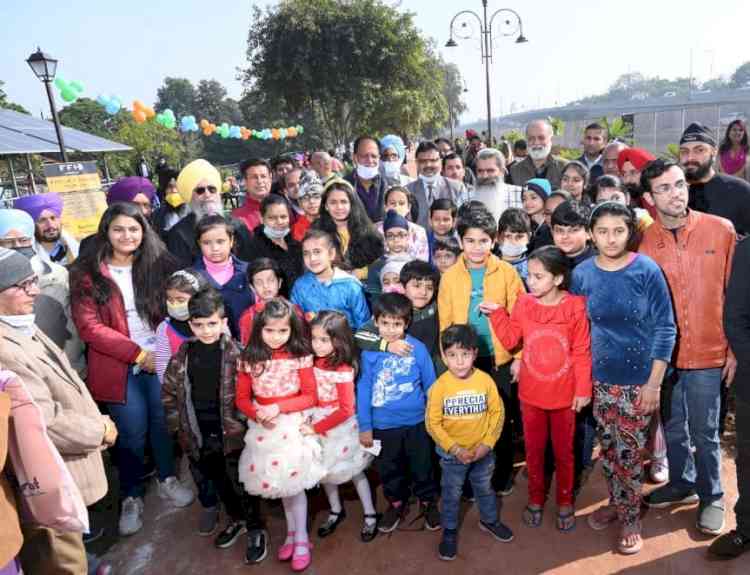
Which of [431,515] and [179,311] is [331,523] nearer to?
[431,515]

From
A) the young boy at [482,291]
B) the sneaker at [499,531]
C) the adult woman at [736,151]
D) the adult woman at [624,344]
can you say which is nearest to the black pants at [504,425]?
the young boy at [482,291]

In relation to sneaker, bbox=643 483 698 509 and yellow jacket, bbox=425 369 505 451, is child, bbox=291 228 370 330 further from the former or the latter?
sneaker, bbox=643 483 698 509

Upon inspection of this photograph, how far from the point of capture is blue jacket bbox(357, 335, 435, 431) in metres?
3.12

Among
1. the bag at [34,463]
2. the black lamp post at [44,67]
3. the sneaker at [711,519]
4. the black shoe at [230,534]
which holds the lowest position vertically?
the black shoe at [230,534]

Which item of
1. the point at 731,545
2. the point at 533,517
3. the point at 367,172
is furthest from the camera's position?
the point at 367,172

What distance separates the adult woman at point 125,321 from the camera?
332cm

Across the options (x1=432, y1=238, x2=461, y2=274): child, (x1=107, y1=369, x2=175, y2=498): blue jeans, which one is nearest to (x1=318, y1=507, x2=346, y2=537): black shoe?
(x1=107, y1=369, x2=175, y2=498): blue jeans

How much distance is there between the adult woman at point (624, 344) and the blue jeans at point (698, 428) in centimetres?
33

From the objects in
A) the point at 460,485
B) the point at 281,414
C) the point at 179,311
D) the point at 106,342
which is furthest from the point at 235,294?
the point at 460,485

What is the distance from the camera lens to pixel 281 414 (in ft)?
9.87

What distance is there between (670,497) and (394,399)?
1828 mm

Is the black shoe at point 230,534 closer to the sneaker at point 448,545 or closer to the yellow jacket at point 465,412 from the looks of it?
the sneaker at point 448,545

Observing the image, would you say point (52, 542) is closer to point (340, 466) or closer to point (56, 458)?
point (56, 458)

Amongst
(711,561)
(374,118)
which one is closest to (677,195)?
(711,561)
